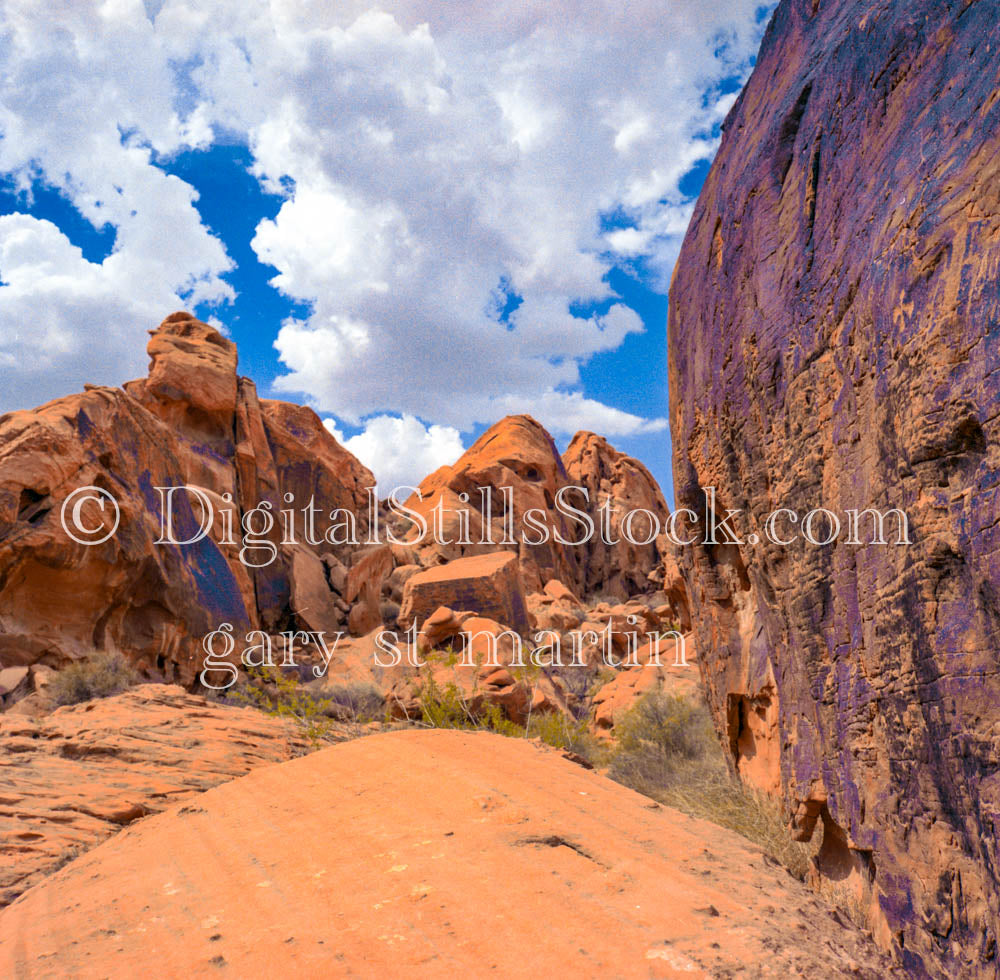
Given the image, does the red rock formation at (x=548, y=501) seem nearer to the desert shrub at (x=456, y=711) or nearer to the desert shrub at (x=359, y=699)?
the desert shrub at (x=359, y=699)

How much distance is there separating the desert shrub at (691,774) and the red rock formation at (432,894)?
0.73 metres

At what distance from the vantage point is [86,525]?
35.3 feet

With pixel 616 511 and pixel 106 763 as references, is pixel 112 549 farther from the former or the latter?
pixel 616 511

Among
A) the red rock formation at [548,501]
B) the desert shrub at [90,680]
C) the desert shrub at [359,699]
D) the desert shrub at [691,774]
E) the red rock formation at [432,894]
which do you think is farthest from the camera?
the red rock formation at [548,501]

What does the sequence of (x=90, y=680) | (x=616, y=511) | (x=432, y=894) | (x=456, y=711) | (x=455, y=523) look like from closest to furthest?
1. (x=432, y=894)
2. (x=456, y=711)
3. (x=90, y=680)
4. (x=455, y=523)
5. (x=616, y=511)

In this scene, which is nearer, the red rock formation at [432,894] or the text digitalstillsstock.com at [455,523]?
the red rock formation at [432,894]

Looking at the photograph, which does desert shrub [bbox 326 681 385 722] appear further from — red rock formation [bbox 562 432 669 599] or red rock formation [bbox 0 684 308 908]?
red rock formation [bbox 562 432 669 599]

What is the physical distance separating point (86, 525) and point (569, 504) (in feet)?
89.9

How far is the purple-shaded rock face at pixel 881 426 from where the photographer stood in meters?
2.41

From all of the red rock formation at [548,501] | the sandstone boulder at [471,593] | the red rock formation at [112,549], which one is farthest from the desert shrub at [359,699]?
the red rock formation at [548,501]

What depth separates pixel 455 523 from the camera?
27750mm

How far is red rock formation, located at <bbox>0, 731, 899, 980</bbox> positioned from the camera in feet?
7.63

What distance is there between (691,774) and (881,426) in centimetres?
492

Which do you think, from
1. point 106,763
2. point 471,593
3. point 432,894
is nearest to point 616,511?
point 471,593
